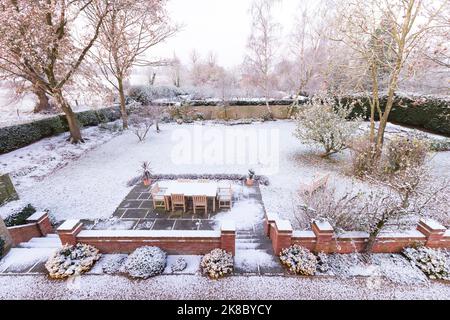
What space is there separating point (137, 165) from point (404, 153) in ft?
36.5

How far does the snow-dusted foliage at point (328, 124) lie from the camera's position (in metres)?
10.0

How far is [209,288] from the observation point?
416cm

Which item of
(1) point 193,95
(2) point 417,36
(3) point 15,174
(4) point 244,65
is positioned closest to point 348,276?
(2) point 417,36

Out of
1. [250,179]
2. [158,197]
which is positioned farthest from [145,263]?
[250,179]

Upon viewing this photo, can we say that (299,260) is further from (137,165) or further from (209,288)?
(137,165)

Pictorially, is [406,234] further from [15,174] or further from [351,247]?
[15,174]

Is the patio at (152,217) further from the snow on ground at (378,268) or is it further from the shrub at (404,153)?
the shrub at (404,153)

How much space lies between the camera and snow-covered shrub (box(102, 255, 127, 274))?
14.9 feet

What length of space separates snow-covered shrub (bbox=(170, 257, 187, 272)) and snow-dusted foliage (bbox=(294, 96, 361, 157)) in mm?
8405

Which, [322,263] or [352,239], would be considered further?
[352,239]

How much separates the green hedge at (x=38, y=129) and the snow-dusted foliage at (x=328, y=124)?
546 inches

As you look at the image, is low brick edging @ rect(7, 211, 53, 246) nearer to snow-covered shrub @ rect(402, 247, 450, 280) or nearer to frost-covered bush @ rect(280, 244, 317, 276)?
frost-covered bush @ rect(280, 244, 317, 276)

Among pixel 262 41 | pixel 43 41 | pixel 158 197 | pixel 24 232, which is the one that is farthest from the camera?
pixel 262 41

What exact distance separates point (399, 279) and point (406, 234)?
114 centimetres
